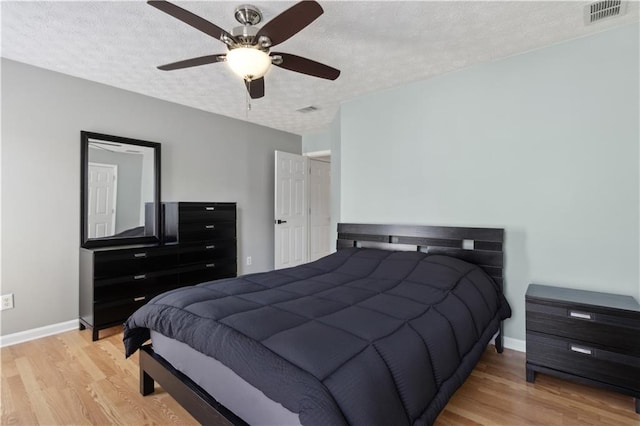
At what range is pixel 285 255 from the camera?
200 inches

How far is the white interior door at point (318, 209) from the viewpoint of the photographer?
563cm

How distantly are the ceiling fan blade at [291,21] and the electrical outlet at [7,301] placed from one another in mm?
3024

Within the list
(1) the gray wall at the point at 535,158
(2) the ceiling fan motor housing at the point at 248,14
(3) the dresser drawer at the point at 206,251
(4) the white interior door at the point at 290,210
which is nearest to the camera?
(2) the ceiling fan motor housing at the point at 248,14

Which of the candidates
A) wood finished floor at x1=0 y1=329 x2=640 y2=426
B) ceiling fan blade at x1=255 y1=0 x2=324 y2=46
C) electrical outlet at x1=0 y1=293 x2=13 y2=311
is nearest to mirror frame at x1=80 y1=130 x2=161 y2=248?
electrical outlet at x1=0 y1=293 x2=13 y2=311

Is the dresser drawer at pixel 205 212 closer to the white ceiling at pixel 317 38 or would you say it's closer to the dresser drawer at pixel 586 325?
the white ceiling at pixel 317 38

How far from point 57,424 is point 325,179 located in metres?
4.76

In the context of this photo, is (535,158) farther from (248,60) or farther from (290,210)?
(290,210)

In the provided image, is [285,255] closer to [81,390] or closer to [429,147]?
[429,147]

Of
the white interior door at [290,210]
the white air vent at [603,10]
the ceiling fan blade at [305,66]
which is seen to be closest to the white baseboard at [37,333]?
the white interior door at [290,210]

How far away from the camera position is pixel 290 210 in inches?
201

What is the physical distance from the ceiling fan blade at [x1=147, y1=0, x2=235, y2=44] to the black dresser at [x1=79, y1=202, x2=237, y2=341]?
2.24 metres

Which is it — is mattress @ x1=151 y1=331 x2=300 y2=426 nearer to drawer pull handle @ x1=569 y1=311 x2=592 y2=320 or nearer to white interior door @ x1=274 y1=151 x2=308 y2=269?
drawer pull handle @ x1=569 y1=311 x2=592 y2=320

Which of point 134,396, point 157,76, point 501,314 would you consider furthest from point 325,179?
point 134,396

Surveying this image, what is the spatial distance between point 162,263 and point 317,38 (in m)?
2.61
